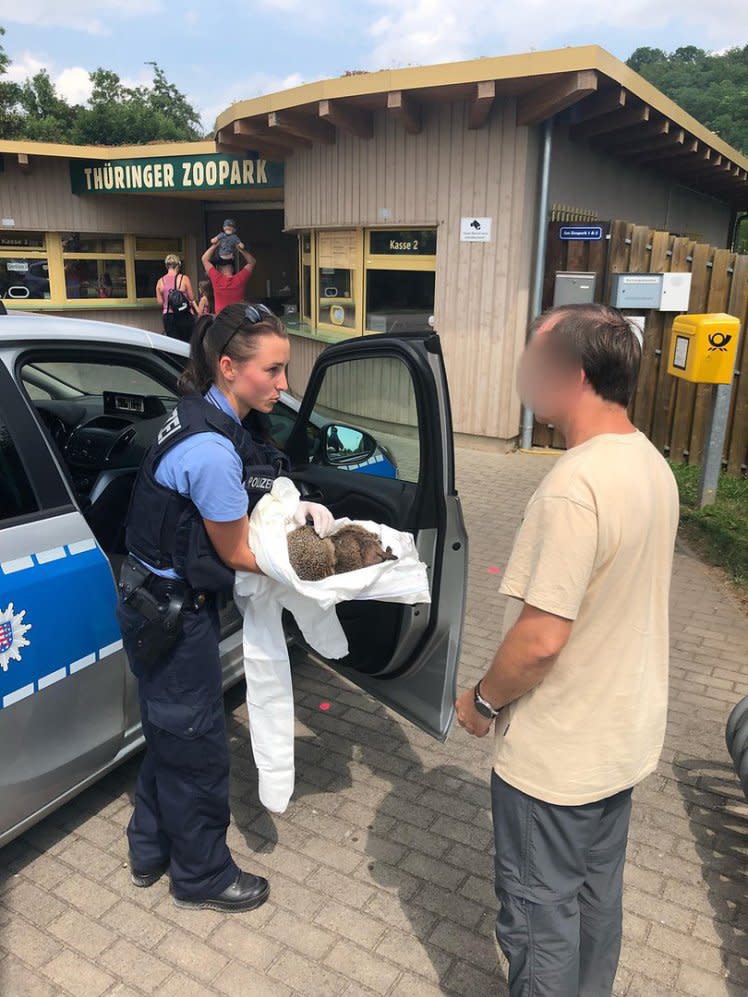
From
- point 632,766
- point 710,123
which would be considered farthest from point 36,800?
point 710,123

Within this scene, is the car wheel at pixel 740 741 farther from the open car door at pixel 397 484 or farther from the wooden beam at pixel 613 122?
the wooden beam at pixel 613 122

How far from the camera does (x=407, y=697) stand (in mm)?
2750

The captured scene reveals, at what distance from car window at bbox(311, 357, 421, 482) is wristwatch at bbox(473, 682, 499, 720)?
936 millimetres

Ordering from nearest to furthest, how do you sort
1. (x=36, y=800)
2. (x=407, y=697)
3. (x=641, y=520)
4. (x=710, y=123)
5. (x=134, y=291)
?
(x=641, y=520) < (x=36, y=800) < (x=407, y=697) < (x=134, y=291) < (x=710, y=123)

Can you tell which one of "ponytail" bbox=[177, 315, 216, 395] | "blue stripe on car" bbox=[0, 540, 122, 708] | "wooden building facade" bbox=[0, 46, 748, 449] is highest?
"wooden building facade" bbox=[0, 46, 748, 449]

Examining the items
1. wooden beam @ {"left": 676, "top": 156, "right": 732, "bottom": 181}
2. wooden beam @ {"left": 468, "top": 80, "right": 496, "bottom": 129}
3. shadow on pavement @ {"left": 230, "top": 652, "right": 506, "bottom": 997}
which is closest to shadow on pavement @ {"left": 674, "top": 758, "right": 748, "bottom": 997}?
shadow on pavement @ {"left": 230, "top": 652, "right": 506, "bottom": 997}

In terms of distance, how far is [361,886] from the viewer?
2.58 meters

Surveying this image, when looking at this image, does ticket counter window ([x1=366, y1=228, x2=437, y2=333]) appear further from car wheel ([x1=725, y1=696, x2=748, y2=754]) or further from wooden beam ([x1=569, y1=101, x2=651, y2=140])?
car wheel ([x1=725, y1=696, x2=748, y2=754])

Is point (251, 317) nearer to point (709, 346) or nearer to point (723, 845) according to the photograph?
point (723, 845)

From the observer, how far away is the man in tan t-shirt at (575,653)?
156 cm

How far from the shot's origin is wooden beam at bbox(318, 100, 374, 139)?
8.22 meters

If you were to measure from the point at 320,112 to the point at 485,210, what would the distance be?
82.4 inches

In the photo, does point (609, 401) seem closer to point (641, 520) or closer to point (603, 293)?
point (641, 520)

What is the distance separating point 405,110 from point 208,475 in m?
7.16
